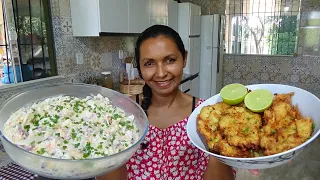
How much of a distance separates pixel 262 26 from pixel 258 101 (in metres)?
4.44

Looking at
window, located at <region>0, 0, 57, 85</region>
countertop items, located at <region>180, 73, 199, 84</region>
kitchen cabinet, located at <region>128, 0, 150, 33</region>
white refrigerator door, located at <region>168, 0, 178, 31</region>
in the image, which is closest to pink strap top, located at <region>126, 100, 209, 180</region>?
window, located at <region>0, 0, 57, 85</region>

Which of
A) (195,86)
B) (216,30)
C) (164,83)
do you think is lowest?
(195,86)

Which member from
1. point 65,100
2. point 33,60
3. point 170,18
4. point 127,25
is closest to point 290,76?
point 170,18

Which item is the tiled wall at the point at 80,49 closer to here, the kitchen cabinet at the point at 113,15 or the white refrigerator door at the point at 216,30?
the kitchen cabinet at the point at 113,15

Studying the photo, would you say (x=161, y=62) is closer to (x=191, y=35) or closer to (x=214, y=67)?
(x=191, y=35)

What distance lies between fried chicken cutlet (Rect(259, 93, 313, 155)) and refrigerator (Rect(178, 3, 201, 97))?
3137mm

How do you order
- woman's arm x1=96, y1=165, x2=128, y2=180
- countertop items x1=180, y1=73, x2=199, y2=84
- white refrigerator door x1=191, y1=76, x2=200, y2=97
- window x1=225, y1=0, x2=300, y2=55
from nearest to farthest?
woman's arm x1=96, y1=165, x2=128, y2=180 < countertop items x1=180, y1=73, x2=199, y2=84 < white refrigerator door x1=191, y1=76, x2=200, y2=97 < window x1=225, y1=0, x2=300, y2=55

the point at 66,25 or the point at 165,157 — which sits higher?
the point at 66,25

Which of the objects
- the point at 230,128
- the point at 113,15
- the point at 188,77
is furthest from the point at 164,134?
the point at 188,77

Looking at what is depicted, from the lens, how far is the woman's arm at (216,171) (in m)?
0.91

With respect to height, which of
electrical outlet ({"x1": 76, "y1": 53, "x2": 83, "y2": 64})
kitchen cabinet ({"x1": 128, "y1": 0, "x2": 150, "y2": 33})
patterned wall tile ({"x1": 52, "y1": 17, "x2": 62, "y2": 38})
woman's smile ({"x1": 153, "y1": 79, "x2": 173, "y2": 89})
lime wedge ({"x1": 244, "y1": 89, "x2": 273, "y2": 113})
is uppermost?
kitchen cabinet ({"x1": 128, "y1": 0, "x2": 150, "y2": 33})

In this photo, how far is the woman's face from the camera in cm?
97

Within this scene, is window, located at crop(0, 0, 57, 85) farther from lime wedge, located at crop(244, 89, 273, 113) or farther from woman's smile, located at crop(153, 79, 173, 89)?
lime wedge, located at crop(244, 89, 273, 113)

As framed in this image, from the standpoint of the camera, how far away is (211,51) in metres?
4.56
